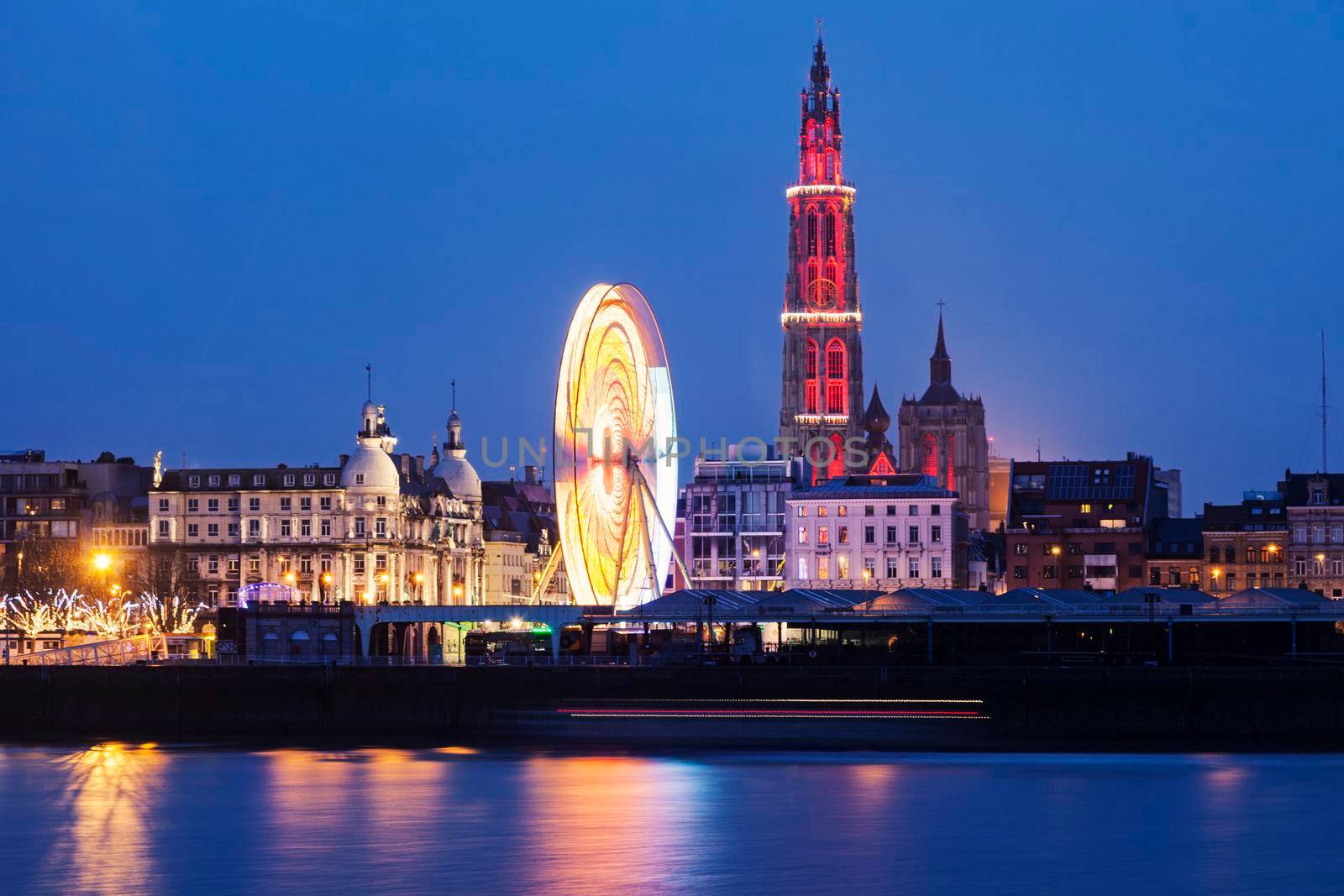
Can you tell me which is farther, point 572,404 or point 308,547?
point 308,547

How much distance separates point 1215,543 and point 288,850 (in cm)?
12418

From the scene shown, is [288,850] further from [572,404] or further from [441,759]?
[572,404]

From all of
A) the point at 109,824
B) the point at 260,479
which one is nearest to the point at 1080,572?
the point at 260,479

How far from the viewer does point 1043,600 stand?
418ft

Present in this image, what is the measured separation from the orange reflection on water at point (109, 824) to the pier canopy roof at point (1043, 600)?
1902 inches

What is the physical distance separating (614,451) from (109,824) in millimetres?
57677

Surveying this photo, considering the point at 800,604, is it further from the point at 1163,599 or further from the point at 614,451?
the point at 1163,599

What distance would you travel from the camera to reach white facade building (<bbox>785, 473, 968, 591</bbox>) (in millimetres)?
185875

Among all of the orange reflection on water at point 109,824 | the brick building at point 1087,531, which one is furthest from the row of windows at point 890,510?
the orange reflection on water at point 109,824

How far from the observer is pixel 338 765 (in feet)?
288

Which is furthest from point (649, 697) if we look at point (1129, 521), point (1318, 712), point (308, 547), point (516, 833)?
point (1129, 521)

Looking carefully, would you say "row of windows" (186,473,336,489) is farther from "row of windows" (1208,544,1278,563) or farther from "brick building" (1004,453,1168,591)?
"row of windows" (1208,544,1278,563)

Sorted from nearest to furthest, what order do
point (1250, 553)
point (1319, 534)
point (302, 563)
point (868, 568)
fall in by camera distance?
point (1319, 534) → point (302, 563) → point (1250, 553) → point (868, 568)

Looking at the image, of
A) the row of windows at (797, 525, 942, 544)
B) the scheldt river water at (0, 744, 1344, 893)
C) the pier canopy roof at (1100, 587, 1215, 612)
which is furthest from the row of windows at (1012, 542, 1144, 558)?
the scheldt river water at (0, 744, 1344, 893)
